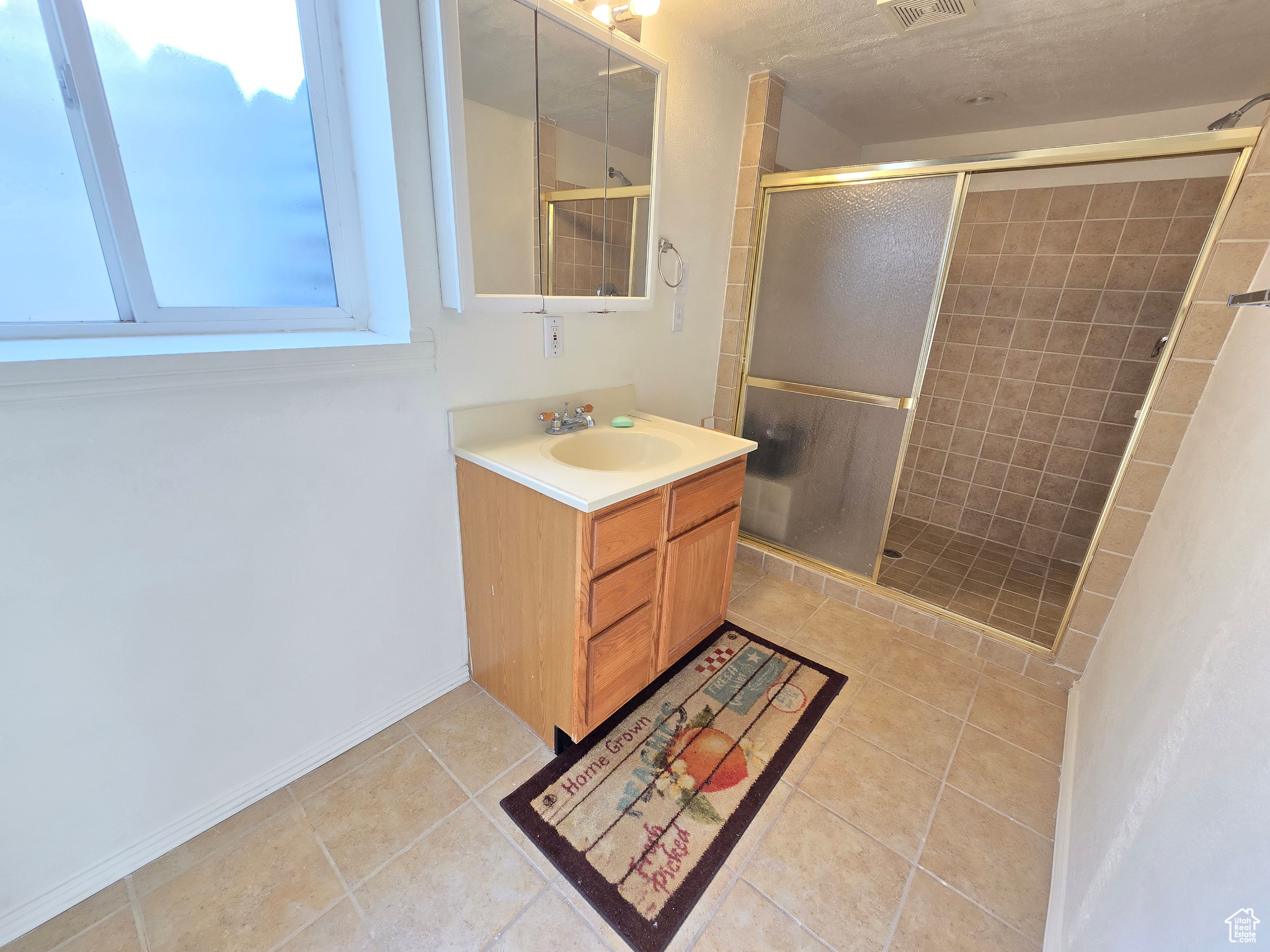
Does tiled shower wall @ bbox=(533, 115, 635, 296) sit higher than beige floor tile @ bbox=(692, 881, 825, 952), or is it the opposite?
A: tiled shower wall @ bbox=(533, 115, 635, 296)

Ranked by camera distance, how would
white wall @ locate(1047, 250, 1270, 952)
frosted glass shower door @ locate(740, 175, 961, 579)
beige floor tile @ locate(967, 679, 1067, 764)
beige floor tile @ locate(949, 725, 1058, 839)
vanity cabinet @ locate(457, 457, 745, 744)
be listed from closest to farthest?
1. white wall @ locate(1047, 250, 1270, 952)
2. vanity cabinet @ locate(457, 457, 745, 744)
3. beige floor tile @ locate(949, 725, 1058, 839)
4. beige floor tile @ locate(967, 679, 1067, 764)
5. frosted glass shower door @ locate(740, 175, 961, 579)

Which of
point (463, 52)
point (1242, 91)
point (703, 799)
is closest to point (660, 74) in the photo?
point (463, 52)

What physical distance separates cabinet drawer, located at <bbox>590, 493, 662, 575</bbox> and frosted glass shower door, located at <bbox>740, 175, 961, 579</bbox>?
3.88 ft

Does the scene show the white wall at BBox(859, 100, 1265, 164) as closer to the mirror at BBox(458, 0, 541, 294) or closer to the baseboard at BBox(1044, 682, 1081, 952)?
the mirror at BBox(458, 0, 541, 294)

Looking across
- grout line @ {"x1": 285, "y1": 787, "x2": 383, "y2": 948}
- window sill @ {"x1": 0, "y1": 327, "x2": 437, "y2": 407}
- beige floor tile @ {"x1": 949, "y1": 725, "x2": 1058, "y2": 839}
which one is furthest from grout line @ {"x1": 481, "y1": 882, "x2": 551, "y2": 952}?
window sill @ {"x1": 0, "y1": 327, "x2": 437, "y2": 407}

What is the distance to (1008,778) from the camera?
1.50 meters

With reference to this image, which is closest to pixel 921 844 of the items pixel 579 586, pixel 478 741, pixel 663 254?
pixel 579 586

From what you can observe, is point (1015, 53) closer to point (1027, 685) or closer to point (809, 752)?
point (1027, 685)

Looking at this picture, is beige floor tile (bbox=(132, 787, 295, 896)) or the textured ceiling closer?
beige floor tile (bbox=(132, 787, 295, 896))

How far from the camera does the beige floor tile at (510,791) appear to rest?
4.03 feet

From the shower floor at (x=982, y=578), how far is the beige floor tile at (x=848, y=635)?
0.76 ft

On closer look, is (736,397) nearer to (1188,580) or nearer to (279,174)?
(1188,580)

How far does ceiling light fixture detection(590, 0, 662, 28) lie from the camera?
143 cm

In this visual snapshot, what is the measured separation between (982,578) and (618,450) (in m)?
2.05
